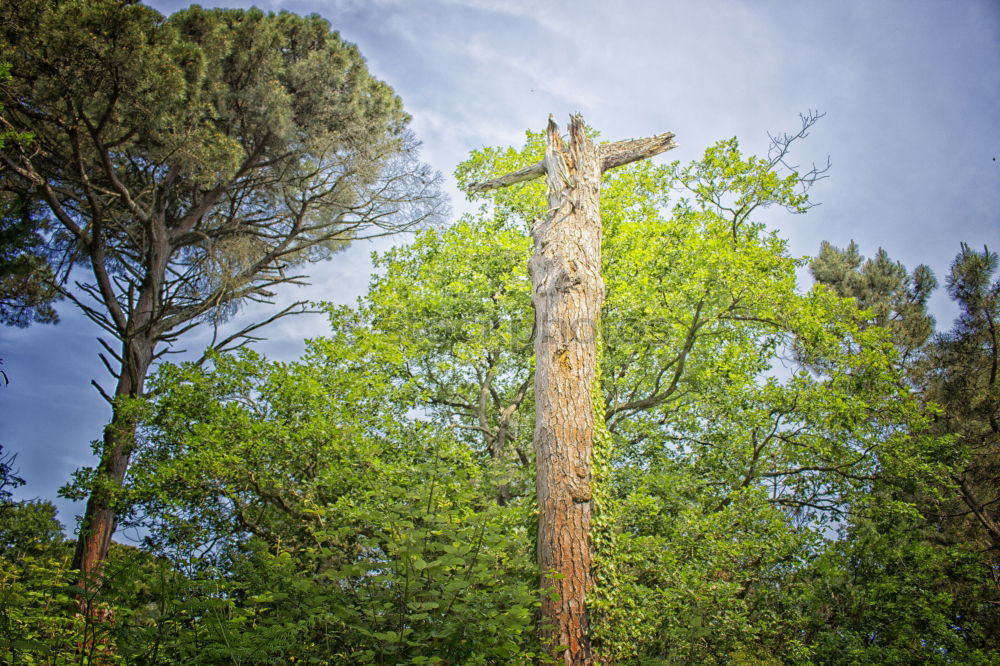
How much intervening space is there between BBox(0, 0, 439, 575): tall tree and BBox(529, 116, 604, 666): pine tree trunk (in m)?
5.93

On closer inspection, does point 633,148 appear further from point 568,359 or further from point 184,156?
point 184,156

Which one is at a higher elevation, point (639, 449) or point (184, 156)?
point (184, 156)

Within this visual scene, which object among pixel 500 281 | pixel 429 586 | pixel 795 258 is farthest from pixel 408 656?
pixel 795 258

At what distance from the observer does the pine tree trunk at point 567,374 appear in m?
5.18

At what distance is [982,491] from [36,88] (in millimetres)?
17856

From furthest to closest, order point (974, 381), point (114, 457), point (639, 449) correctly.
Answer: point (974, 381) < point (639, 449) < point (114, 457)

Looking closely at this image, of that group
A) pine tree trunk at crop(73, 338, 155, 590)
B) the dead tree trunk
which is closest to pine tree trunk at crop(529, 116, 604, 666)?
the dead tree trunk

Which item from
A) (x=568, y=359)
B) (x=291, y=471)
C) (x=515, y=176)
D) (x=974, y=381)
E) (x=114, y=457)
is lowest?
(x=291, y=471)

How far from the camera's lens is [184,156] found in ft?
35.1

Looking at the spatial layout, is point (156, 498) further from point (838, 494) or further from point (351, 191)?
point (838, 494)

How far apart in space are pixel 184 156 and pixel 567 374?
347 inches

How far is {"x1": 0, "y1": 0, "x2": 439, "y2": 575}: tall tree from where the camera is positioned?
30.2 feet

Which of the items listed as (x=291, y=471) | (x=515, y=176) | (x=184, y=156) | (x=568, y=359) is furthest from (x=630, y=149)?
(x=184, y=156)

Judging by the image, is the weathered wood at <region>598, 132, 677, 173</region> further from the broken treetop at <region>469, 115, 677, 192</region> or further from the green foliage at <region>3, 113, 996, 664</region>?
the green foliage at <region>3, 113, 996, 664</region>
